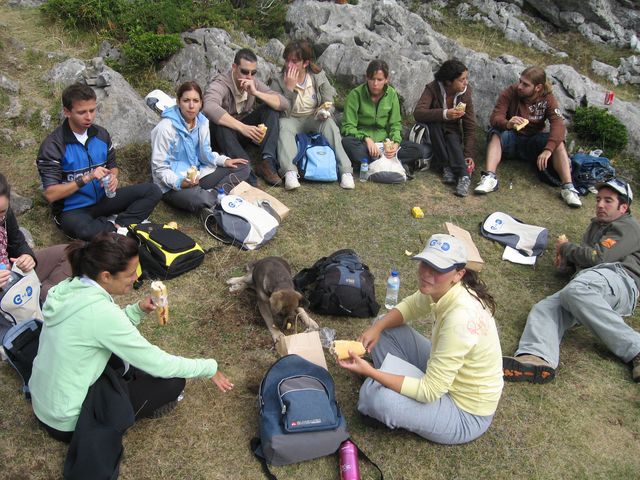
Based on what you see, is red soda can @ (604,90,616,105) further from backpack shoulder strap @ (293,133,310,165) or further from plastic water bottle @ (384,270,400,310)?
plastic water bottle @ (384,270,400,310)

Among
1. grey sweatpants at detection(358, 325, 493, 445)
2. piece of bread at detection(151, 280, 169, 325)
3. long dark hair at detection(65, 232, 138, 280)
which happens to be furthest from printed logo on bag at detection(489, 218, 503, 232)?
long dark hair at detection(65, 232, 138, 280)

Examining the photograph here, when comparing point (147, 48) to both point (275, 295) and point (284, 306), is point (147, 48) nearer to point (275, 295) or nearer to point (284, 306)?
point (275, 295)

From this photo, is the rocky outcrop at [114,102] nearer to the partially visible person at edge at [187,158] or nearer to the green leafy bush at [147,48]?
the green leafy bush at [147,48]

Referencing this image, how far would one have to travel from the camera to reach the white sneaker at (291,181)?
7.66 m

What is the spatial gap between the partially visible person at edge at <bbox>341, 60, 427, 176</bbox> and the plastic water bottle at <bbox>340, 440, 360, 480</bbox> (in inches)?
210

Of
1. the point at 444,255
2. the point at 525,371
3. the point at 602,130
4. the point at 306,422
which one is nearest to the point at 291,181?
the point at 525,371

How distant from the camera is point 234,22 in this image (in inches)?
427

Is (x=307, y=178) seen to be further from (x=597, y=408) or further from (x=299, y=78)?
(x=597, y=408)

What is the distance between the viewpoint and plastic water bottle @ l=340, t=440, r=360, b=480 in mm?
3744

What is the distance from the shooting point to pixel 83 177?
564 cm

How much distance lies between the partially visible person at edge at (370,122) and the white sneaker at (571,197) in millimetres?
2729

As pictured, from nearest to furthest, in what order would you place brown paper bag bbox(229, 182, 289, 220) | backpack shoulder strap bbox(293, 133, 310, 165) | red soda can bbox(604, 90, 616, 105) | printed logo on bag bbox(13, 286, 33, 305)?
printed logo on bag bbox(13, 286, 33, 305) → brown paper bag bbox(229, 182, 289, 220) → backpack shoulder strap bbox(293, 133, 310, 165) → red soda can bbox(604, 90, 616, 105)

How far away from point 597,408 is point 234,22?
9.83 meters

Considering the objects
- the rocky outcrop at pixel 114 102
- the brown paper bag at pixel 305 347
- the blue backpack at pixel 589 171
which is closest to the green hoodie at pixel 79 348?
the brown paper bag at pixel 305 347
